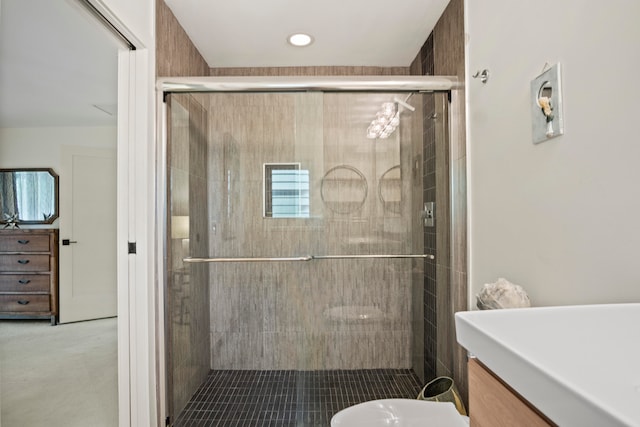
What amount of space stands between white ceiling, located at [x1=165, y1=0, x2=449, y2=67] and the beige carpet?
1856 mm

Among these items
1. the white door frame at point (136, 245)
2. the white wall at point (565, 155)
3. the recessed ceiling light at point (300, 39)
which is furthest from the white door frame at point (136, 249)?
the white wall at point (565, 155)

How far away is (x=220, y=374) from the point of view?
7.17 ft

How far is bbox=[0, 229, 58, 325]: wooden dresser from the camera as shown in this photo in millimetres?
1295

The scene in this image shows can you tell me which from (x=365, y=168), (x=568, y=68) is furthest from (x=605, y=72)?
(x=365, y=168)

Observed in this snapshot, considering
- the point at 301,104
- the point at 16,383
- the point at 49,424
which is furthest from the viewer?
the point at 301,104

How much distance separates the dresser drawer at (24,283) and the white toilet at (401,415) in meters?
1.49

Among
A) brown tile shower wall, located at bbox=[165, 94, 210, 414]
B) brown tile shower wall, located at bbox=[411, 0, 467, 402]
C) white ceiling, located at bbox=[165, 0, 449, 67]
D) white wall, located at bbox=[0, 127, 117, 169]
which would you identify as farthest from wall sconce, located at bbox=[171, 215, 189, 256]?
brown tile shower wall, located at bbox=[411, 0, 467, 402]

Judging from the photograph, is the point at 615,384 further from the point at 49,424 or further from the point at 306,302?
the point at 49,424

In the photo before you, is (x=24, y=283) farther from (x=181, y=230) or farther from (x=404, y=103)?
(x=404, y=103)

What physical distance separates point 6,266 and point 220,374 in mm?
1364

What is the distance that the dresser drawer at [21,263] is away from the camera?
4.52 ft

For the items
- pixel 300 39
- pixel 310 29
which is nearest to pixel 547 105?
pixel 310 29

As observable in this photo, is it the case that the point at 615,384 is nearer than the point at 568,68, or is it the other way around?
the point at 615,384

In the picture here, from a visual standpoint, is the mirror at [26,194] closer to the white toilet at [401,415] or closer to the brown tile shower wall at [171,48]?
the brown tile shower wall at [171,48]
